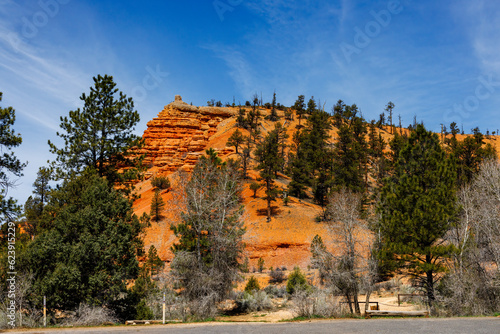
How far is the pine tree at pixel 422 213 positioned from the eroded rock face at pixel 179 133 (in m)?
47.9

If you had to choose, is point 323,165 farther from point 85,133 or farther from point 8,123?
point 8,123

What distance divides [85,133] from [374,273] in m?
19.3

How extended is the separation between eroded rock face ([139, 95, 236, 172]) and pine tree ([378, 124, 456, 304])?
157ft

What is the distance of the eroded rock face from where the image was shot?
69.3m

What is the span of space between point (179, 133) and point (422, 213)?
6525cm

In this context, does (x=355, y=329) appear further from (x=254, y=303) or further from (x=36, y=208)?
(x=36, y=208)

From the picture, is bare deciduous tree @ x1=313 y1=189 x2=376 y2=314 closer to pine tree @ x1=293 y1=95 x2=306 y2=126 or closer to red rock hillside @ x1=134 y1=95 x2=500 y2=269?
red rock hillside @ x1=134 y1=95 x2=500 y2=269

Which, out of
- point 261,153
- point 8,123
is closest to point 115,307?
point 8,123

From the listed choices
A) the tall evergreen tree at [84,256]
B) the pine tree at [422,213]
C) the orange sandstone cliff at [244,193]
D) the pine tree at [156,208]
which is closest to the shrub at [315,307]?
the orange sandstone cliff at [244,193]

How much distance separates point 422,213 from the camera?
1742 centimetres

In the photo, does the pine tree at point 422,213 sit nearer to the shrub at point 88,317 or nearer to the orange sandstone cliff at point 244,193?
the orange sandstone cliff at point 244,193

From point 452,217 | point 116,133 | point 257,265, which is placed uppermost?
point 116,133

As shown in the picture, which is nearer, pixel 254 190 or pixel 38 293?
pixel 38 293

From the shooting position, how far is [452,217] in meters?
17.3
